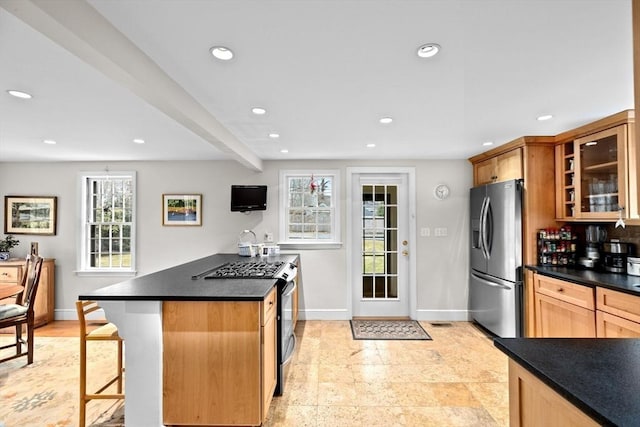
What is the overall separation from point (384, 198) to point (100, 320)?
4337mm

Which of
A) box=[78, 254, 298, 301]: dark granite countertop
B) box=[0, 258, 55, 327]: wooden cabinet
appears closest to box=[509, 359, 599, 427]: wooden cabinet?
box=[78, 254, 298, 301]: dark granite countertop

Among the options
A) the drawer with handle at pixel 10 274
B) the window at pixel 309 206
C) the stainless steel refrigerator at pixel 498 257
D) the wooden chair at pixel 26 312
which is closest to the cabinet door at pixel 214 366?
the wooden chair at pixel 26 312

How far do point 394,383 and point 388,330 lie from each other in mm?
1299

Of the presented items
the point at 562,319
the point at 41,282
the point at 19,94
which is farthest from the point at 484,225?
the point at 41,282

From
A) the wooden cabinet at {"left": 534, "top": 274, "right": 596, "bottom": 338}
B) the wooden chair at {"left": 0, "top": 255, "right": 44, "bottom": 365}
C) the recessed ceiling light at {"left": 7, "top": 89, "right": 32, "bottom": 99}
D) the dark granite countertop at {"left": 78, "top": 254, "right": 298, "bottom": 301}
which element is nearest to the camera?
the dark granite countertop at {"left": 78, "top": 254, "right": 298, "bottom": 301}

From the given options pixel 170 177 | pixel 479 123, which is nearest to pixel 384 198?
pixel 479 123

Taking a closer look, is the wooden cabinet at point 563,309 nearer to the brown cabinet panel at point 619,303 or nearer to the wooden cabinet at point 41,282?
the brown cabinet panel at point 619,303

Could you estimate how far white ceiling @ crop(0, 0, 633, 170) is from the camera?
1.27m

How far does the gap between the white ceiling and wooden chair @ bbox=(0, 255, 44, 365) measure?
1.39m

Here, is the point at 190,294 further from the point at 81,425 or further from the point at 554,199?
the point at 554,199

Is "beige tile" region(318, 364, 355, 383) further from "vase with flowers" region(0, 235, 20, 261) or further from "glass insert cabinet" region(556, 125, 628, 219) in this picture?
"vase with flowers" region(0, 235, 20, 261)

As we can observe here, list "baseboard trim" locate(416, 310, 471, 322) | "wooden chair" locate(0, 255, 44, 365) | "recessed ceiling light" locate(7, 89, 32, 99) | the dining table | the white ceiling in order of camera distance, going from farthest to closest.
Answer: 1. "baseboard trim" locate(416, 310, 471, 322)
2. "wooden chair" locate(0, 255, 44, 365)
3. the dining table
4. "recessed ceiling light" locate(7, 89, 32, 99)
5. the white ceiling

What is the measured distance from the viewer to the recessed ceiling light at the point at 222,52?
5.10ft

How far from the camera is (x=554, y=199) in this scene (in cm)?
333
